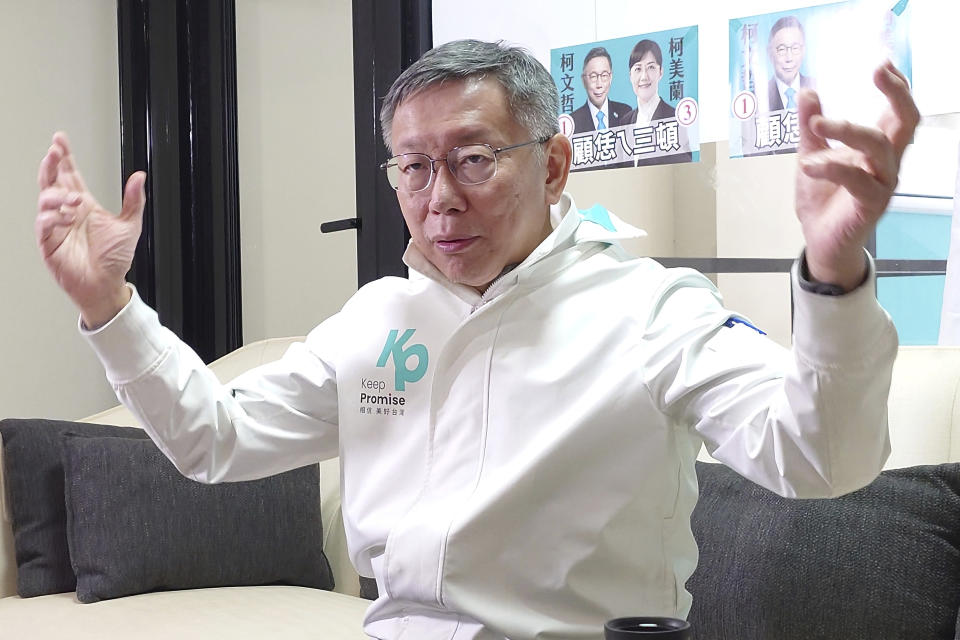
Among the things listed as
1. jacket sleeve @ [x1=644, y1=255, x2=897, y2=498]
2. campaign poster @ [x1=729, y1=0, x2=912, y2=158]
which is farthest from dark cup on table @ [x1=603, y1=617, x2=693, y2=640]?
campaign poster @ [x1=729, y1=0, x2=912, y2=158]

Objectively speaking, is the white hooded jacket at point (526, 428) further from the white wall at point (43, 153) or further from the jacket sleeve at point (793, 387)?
the white wall at point (43, 153)

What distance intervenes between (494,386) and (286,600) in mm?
1090

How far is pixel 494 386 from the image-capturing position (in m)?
1.44

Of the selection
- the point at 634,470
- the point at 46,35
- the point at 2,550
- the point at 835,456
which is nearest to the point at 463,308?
the point at 634,470

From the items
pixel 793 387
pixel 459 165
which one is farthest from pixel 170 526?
pixel 793 387

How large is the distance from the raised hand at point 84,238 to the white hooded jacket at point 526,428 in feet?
0.11

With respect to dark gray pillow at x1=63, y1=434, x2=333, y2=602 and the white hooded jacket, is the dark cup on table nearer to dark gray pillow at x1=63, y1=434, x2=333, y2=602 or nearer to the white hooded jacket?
the white hooded jacket

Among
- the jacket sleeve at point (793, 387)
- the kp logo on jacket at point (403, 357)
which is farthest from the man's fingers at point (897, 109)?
the kp logo on jacket at point (403, 357)

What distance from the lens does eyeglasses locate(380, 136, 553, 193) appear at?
146cm

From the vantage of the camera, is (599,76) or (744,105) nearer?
(744,105)

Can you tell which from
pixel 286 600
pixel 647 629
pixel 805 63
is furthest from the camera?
pixel 286 600

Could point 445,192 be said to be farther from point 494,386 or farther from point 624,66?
point 624,66

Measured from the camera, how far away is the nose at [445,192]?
1450 millimetres

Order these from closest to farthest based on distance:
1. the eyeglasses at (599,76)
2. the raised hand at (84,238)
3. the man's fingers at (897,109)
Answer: the man's fingers at (897,109) → the raised hand at (84,238) → the eyeglasses at (599,76)
